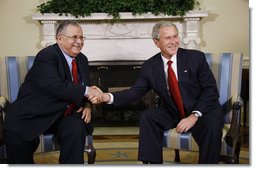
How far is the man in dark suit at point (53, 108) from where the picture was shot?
1.72m

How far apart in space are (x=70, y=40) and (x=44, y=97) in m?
0.29

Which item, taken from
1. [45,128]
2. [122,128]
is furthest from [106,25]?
[45,128]

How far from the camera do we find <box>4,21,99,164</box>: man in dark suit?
1.72m

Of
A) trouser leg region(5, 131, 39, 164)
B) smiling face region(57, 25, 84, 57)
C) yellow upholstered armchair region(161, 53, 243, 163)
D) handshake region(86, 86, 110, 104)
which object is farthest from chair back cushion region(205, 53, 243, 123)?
trouser leg region(5, 131, 39, 164)

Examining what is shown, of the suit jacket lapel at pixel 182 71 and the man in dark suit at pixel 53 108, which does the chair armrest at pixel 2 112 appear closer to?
the man in dark suit at pixel 53 108

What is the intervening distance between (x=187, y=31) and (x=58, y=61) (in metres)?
1.41

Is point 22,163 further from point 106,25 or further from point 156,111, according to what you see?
point 106,25

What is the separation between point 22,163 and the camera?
1723mm

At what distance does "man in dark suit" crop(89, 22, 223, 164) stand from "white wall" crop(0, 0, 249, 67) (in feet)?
2.12

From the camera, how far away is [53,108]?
1.76 metres

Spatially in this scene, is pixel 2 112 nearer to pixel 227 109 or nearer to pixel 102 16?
pixel 227 109

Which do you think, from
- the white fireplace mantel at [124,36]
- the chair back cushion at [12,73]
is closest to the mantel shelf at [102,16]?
the white fireplace mantel at [124,36]

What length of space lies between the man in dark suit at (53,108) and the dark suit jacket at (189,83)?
255mm

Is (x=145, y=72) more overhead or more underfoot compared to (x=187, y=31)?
more underfoot
